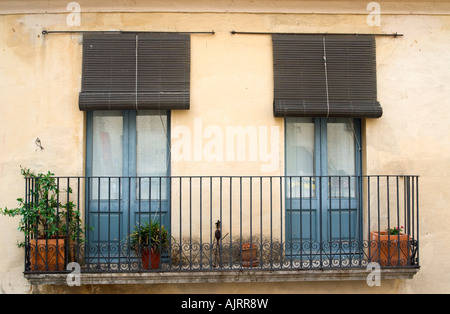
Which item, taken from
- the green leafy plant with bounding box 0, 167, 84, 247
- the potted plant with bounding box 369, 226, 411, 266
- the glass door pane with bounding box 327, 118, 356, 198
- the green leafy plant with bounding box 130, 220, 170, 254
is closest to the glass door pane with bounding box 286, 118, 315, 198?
the glass door pane with bounding box 327, 118, 356, 198

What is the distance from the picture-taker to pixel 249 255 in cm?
568

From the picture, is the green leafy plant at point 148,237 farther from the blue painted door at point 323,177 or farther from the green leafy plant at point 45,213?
the blue painted door at point 323,177

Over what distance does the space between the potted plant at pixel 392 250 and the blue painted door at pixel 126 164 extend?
8.93 feet

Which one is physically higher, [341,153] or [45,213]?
[341,153]

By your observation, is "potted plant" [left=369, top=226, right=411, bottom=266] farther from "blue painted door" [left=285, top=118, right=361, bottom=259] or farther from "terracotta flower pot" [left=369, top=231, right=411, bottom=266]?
"blue painted door" [left=285, top=118, right=361, bottom=259]

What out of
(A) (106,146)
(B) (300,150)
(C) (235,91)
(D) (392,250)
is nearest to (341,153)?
(B) (300,150)

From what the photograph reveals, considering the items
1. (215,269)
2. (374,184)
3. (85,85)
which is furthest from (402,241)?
(85,85)

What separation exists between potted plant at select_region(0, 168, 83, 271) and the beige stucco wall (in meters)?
0.47

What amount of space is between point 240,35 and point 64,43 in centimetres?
238

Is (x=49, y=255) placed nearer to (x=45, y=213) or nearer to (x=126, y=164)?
(x=45, y=213)

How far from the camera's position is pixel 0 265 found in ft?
19.2

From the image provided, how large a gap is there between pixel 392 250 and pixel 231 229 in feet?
6.68

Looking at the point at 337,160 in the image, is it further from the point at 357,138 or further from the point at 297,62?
the point at 297,62
